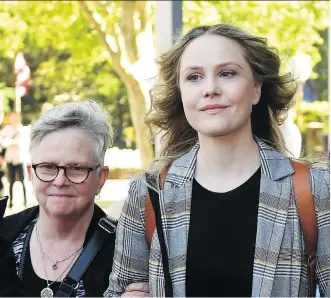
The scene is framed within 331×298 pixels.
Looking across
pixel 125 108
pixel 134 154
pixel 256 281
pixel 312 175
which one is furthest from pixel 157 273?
pixel 125 108

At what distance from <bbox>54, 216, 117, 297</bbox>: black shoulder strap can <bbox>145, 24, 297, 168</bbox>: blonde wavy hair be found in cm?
42

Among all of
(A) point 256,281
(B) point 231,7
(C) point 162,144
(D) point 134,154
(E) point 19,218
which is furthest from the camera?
(D) point 134,154

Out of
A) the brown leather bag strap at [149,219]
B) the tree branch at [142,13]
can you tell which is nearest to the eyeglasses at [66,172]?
the brown leather bag strap at [149,219]

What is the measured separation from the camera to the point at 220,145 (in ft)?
7.97

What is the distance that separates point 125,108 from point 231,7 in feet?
76.8

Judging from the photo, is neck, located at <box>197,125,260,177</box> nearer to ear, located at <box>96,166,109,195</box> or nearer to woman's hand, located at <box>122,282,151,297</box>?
woman's hand, located at <box>122,282,151,297</box>

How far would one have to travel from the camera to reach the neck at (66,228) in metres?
3.06

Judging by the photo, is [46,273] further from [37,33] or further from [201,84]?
[37,33]

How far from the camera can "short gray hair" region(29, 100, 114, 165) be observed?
10.1 ft

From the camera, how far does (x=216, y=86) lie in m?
2.37

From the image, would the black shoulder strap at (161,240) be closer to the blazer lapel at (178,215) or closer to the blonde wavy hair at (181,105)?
the blazer lapel at (178,215)

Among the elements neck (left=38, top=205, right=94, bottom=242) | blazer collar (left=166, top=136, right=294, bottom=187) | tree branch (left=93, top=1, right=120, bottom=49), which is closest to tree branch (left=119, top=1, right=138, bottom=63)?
tree branch (left=93, top=1, right=120, bottom=49)

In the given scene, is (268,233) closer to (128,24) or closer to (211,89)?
(211,89)

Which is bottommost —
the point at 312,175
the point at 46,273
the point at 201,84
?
the point at 46,273
